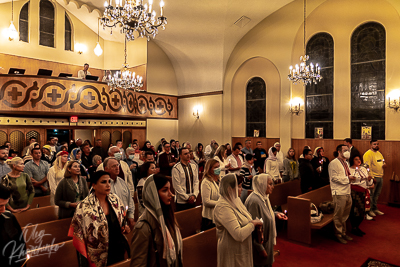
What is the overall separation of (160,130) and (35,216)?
988 centimetres

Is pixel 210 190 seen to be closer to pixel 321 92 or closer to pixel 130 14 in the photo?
pixel 130 14

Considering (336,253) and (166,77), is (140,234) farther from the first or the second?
(166,77)

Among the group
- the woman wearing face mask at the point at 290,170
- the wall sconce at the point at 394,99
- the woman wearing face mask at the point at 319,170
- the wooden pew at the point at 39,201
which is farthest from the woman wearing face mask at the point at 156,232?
the wall sconce at the point at 394,99

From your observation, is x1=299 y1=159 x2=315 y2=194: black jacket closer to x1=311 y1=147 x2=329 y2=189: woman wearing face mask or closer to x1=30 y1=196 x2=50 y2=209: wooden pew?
x1=311 y1=147 x2=329 y2=189: woman wearing face mask

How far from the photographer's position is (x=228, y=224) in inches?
97.5

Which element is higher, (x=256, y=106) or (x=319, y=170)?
(x=256, y=106)

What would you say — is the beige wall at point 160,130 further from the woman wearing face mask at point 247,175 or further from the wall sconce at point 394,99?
the wall sconce at point 394,99

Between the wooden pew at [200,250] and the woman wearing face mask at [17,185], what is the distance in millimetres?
2661

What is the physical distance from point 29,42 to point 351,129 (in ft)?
44.2

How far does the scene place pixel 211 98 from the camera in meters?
13.0

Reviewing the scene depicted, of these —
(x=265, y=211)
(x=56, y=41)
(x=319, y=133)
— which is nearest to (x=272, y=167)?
(x=265, y=211)

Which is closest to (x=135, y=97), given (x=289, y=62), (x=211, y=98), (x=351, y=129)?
(x=211, y=98)

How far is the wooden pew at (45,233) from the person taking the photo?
3252 millimetres

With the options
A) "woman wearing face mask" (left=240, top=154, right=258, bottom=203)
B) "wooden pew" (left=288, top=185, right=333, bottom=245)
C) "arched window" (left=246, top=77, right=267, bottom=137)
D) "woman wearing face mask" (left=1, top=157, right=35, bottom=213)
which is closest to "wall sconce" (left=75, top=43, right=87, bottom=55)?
"arched window" (left=246, top=77, right=267, bottom=137)
